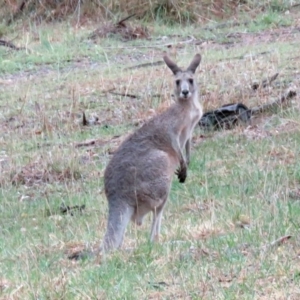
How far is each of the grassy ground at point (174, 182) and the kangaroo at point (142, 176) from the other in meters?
0.17

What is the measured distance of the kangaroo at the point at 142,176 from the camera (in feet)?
16.8

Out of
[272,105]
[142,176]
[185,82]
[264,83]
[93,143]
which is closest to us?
[142,176]

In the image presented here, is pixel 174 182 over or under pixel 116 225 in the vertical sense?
under

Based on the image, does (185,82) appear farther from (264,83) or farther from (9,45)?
(9,45)

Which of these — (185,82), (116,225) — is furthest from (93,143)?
(116,225)

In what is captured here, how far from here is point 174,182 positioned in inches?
276

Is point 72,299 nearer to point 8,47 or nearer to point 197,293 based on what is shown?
point 197,293

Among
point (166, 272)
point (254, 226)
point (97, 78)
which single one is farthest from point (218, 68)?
point (166, 272)

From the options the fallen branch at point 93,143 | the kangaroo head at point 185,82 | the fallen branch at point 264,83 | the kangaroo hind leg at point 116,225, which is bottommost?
the fallen branch at point 93,143

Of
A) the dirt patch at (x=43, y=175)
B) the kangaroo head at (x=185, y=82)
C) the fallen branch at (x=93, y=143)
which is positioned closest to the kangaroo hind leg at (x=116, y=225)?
the kangaroo head at (x=185, y=82)

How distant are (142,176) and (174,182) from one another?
1750mm

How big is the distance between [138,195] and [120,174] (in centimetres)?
17

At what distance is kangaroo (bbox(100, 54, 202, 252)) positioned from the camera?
513 cm

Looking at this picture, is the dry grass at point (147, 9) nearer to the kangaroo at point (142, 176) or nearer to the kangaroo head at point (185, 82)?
the kangaroo head at point (185, 82)
